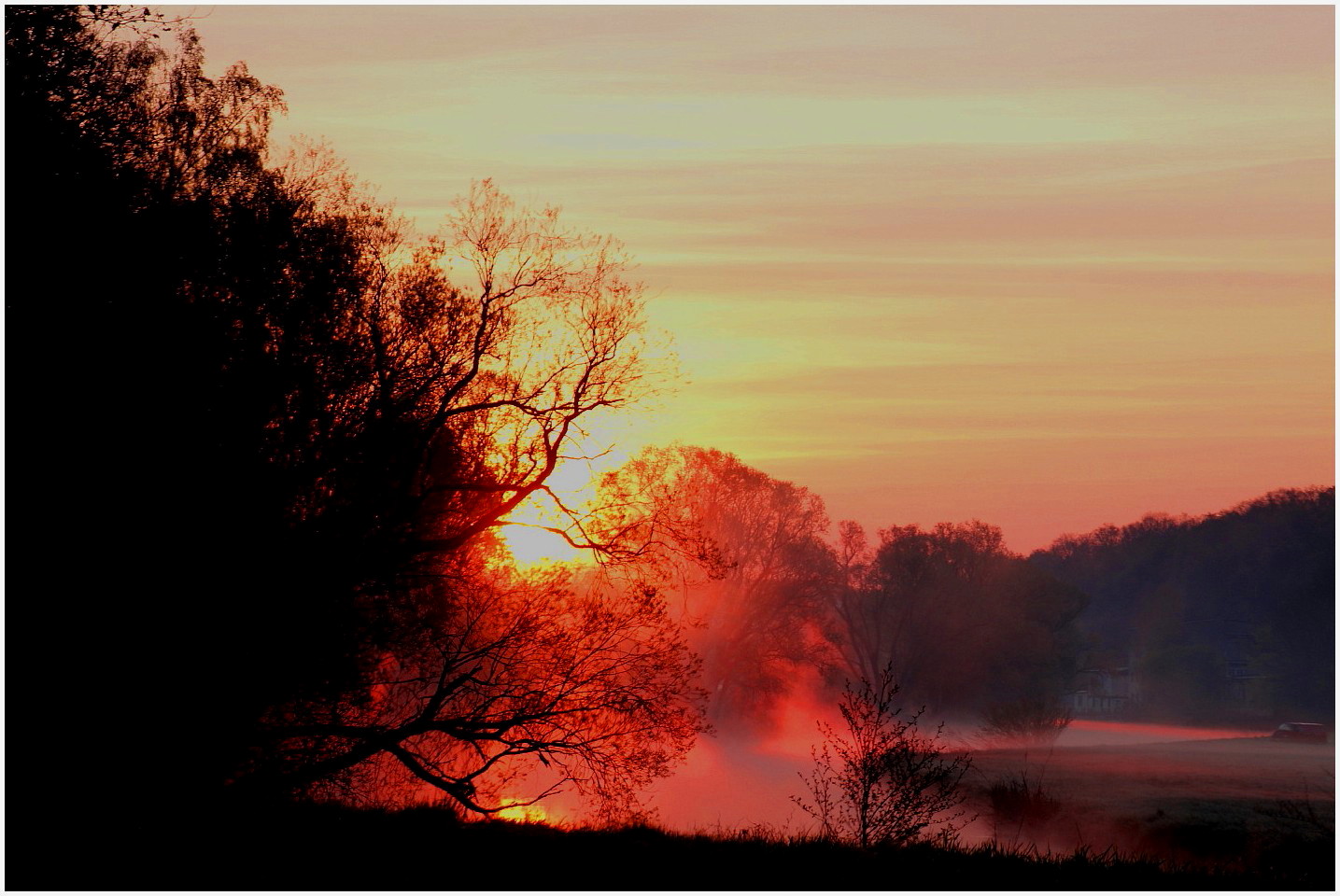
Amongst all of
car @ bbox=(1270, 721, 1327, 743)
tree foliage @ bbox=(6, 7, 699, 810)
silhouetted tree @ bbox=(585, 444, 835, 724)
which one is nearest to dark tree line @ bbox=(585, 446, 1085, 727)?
silhouetted tree @ bbox=(585, 444, 835, 724)

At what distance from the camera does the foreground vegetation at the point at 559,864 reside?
49.0 ft

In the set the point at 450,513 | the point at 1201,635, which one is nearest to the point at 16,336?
the point at 450,513

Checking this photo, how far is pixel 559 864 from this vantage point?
15500 millimetres

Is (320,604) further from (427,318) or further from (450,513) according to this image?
(427,318)

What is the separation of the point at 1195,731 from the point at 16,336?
10910 centimetres

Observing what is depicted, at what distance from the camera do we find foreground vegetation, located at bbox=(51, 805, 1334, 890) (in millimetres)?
14930

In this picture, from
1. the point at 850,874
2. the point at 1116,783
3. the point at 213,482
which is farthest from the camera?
the point at 1116,783

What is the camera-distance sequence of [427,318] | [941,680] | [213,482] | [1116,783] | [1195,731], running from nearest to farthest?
[213,482]
[427,318]
[1116,783]
[941,680]
[1195,731]

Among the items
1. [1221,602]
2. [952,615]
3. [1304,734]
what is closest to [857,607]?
[952,615]

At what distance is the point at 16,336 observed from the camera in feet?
57.3

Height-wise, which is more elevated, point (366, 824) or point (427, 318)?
point (427, 318)

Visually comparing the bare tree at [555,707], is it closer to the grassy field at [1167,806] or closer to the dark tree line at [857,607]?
the grassy field at [1167,806]

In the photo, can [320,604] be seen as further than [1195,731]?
No

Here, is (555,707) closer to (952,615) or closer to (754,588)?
(754,588)
